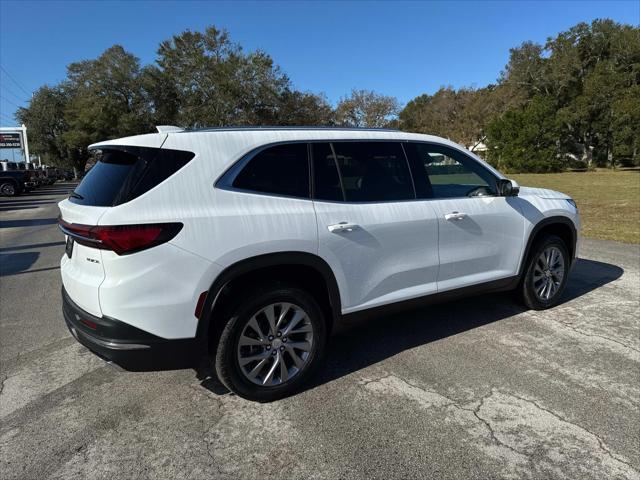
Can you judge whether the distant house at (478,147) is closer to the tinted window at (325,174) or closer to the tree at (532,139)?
the tree at (532,139)

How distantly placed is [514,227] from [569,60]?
201ft

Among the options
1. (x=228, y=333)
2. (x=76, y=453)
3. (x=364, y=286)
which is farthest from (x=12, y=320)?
(x=364, y=286)

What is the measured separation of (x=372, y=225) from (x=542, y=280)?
2.54 meters

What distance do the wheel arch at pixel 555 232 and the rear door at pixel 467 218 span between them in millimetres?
149

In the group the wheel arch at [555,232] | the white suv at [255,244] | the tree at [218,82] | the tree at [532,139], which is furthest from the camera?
the tree at [532,139]

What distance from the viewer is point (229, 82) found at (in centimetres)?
4016

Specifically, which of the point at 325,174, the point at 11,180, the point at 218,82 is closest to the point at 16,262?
the point at 325,174

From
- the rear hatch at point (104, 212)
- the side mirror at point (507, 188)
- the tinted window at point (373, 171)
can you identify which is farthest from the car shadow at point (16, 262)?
the side mirror at point (507, 188)

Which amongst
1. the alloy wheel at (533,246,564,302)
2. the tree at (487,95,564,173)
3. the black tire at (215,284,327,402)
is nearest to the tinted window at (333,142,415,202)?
the black tire at (215,284,327,402)

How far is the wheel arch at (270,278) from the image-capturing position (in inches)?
117

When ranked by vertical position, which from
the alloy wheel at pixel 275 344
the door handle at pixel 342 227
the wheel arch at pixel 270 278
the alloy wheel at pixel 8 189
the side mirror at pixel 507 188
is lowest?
the alloy wheel at pixel 8 189

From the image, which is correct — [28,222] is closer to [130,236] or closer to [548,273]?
[130,236]

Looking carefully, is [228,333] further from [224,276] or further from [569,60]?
[569,60]

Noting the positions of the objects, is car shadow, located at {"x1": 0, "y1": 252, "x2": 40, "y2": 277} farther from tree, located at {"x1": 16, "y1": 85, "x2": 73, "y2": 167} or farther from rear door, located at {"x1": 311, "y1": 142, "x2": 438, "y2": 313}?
tree, located at {"x1": 16, "y1": 85, "x2": 73, "y2": 167}
